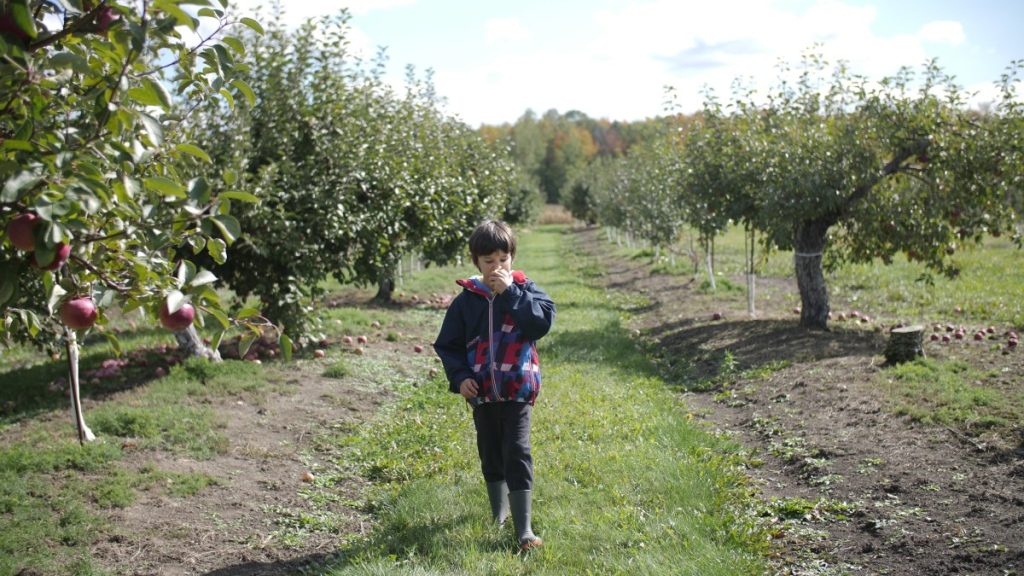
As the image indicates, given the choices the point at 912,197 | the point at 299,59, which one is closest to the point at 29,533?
the point at 299,59

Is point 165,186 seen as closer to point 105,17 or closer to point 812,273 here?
point 105,17

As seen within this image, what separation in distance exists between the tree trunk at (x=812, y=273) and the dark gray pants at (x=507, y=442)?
7.27 meters

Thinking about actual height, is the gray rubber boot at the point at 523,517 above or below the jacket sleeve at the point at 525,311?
below

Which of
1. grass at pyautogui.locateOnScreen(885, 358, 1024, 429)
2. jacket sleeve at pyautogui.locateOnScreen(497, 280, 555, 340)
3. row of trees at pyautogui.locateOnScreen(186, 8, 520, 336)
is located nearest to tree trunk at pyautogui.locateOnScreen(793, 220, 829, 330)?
grass at pyautogui.locateOnScreen(885, 358, 1024, 429)

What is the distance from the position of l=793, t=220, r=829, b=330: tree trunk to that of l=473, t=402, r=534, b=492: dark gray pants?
23.9 feet

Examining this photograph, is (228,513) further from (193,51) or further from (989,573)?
(989,573)

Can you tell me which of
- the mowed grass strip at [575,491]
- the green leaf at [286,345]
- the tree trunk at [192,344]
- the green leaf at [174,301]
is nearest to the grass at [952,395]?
the mowed grass strip at [575,491]

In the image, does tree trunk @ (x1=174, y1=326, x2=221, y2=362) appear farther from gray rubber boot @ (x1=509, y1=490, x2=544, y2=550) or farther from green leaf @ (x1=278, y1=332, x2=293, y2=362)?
green leaf @ (x1=278, y1=332, x2=293, y2=362)

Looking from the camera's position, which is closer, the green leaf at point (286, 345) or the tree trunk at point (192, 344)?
the green leaf at point (286, 345)

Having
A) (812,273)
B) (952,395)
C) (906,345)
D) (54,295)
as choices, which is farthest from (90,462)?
(812,273)

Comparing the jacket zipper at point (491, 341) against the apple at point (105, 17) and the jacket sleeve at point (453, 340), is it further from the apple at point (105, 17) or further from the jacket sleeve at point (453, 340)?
the apple at point (105, 17)

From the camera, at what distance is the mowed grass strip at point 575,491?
12.8ft

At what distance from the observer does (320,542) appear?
14.7 feet

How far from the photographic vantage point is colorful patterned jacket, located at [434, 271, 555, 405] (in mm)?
3986
